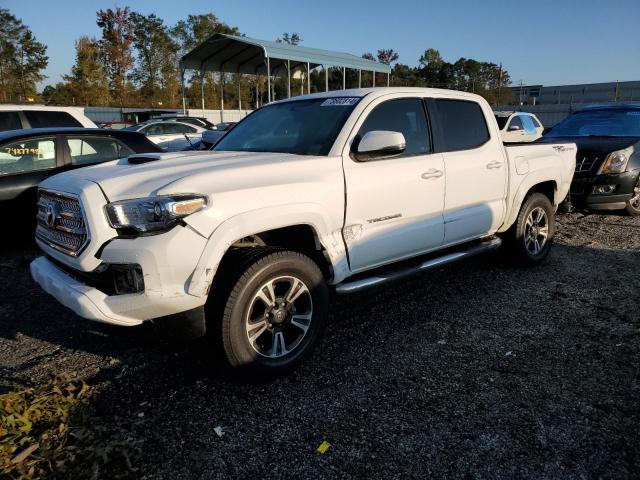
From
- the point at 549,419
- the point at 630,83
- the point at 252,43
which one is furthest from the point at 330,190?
the point at 630,83

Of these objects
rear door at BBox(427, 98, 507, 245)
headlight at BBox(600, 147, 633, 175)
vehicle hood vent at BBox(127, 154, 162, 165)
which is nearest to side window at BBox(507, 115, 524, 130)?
headlight at BBox(600, 147, 633, 175)

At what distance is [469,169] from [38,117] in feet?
24.1

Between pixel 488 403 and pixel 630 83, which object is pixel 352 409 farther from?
pixel 630 83

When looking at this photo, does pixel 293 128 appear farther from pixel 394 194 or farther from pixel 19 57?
pixel 19 57

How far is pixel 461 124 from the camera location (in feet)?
14.9

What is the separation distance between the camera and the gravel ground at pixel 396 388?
2.45m

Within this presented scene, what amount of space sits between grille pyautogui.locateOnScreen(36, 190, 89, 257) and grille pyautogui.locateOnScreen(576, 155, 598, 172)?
24.2ft

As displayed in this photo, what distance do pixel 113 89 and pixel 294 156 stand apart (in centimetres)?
4615

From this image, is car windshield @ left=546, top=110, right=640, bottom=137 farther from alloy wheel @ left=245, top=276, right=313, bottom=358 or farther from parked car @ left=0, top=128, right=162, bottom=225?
alloy wheel @ left=245, top=276, right=313, bottom=358

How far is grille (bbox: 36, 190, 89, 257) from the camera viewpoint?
112 inches

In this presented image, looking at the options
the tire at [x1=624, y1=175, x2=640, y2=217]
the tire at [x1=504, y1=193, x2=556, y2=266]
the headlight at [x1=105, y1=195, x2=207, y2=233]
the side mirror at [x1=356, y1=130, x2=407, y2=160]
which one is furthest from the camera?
the tire at [x1=624, y1=175, x2=640, y2=217]

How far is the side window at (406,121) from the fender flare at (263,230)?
0.93 metres

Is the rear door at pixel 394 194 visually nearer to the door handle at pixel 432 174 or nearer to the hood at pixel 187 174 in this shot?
the door handle at pixel 432 174

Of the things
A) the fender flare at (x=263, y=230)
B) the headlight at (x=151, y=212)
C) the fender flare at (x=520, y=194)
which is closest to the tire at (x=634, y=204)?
the fender flare at (x=520, y=194)
